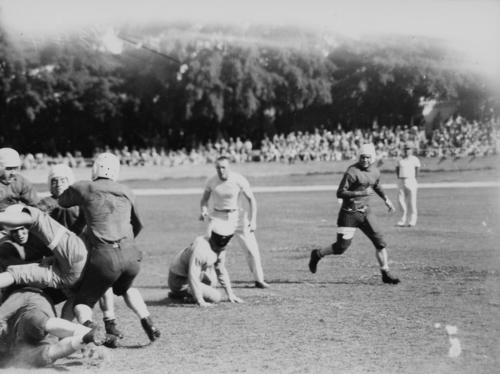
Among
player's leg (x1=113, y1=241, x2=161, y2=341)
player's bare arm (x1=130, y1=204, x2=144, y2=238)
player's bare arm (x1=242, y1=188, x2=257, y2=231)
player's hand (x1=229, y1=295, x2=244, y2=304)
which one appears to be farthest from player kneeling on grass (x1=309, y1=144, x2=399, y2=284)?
player's leg (x1=113, y1=241, x2=161, y2=341)

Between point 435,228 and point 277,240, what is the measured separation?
13.1 ft

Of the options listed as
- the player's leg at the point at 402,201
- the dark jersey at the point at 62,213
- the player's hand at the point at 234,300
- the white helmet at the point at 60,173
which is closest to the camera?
the white helmet at the point at 60,173

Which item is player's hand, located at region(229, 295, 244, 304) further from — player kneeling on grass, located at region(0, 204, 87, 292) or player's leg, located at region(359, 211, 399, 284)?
player kneeling on grass, located at region(0, 204, 87, 292)

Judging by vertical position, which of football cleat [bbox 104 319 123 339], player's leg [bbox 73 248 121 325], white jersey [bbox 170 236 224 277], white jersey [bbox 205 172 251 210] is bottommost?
football cleat [bbox 104 319 123 339]

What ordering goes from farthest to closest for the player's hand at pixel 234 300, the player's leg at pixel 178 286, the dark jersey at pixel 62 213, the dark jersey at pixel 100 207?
the player's leg at pixel 178 286
the player's hand at pixel 234 300
the dark jersey at pixel 62 213
the dark jersey at pixel 100 207

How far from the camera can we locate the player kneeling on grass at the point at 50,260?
604 centimetres

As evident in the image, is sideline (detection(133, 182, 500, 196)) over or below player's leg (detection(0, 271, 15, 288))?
below

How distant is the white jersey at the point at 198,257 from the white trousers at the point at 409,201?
30.0 feet

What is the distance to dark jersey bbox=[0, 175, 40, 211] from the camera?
328 inches

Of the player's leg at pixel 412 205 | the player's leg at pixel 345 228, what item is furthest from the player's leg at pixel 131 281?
the player's leg at pixel 412 205

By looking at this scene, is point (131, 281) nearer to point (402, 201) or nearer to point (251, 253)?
point (251, 253)

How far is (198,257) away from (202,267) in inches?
6.8

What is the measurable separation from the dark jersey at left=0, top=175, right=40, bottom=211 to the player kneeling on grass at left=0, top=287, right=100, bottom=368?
7.35 feet

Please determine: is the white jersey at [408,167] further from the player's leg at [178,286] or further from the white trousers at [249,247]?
the player's leg at [178,286]
